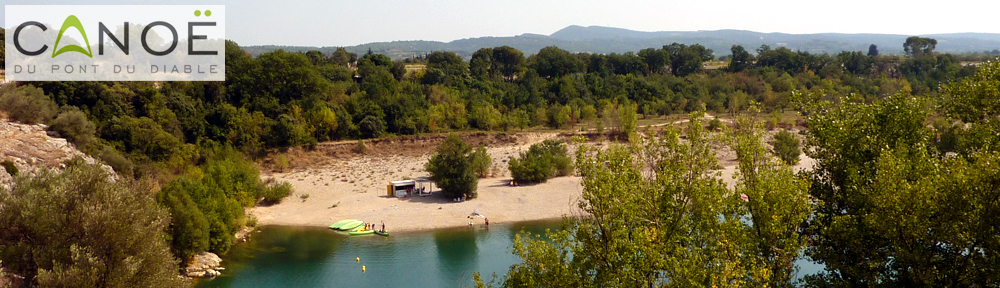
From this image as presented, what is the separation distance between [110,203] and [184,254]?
408 inches

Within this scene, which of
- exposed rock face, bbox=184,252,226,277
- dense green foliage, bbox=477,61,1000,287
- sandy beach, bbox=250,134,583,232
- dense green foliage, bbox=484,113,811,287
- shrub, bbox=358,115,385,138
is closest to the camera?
dense green foliage, bbox=477,61,1000,287

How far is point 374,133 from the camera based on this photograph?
56125mm

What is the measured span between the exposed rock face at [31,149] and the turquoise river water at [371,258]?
886cm

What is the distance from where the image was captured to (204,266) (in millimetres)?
26781

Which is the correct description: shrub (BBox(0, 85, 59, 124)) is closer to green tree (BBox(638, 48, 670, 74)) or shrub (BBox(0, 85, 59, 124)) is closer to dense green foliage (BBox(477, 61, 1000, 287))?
dense green foliage (BBox(477, 61, 1000, 287))

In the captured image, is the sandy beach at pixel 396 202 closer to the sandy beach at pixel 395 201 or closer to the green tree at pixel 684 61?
the sandy beach at pixel 395 201

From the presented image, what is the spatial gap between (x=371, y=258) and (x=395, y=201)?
10741 millimetres

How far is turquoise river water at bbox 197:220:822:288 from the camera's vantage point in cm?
2633

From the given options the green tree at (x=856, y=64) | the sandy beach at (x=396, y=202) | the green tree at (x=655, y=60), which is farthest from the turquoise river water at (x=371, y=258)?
the green tree at (x=856, y=64)

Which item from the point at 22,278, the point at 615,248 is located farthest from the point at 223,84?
the point at 615,248

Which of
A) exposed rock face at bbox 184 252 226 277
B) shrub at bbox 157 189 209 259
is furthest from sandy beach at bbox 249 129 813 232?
shrub at bbox 157 189 209 259

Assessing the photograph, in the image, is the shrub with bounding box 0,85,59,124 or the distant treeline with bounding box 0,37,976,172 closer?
the shrub with bounding box 0,85,59,124

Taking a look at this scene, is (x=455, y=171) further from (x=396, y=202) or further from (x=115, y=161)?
(x=115, y=161)

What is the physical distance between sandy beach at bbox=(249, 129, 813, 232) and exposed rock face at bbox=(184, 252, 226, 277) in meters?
7.67
